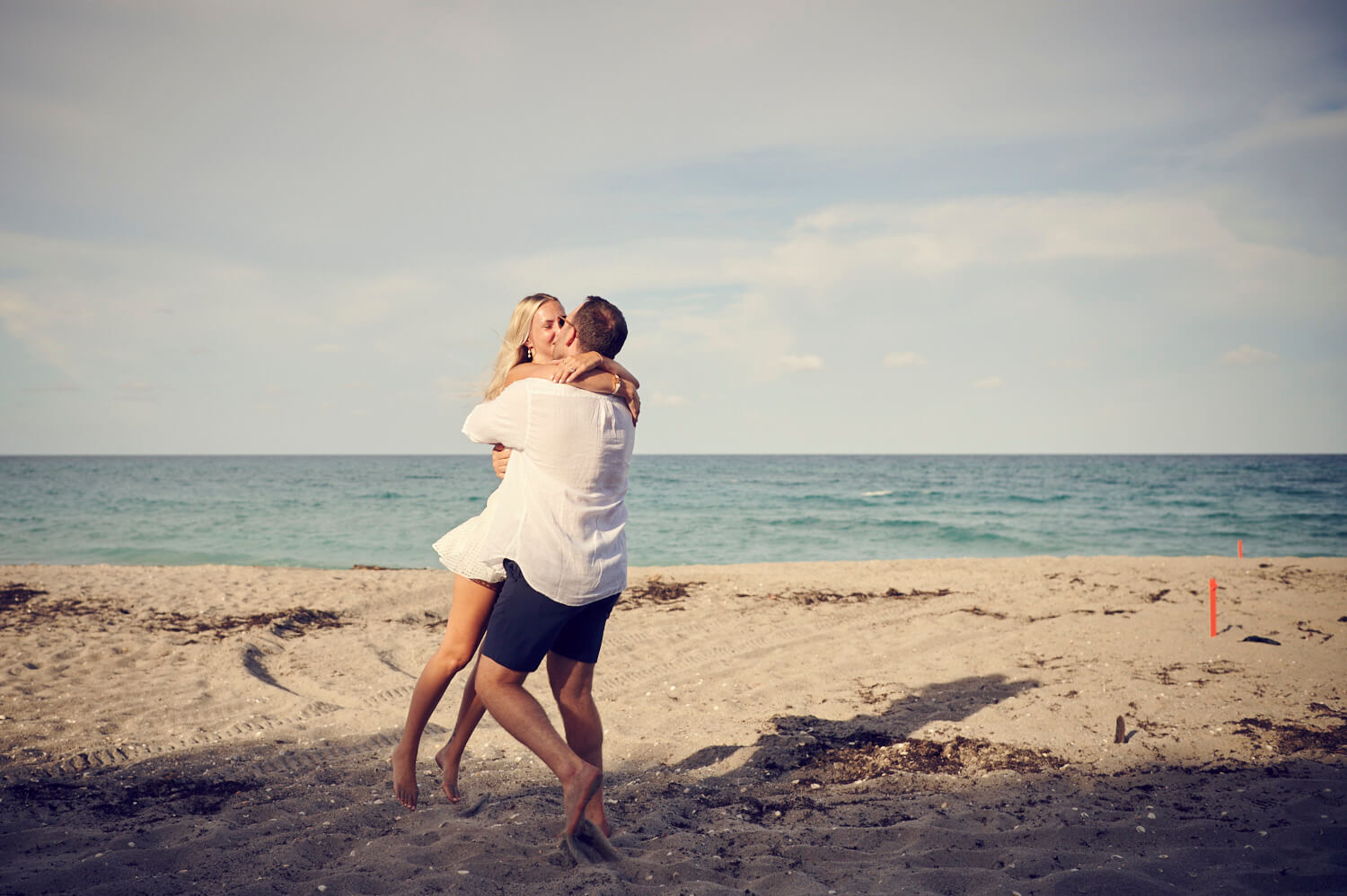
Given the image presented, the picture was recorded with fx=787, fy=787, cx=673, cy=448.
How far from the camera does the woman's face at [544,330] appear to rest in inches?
127

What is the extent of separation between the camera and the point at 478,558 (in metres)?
3.08

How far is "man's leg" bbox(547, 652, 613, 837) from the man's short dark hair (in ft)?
4.19

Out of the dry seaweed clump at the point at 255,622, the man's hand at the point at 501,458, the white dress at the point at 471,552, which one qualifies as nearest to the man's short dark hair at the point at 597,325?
the man's hand at the point at 501,458

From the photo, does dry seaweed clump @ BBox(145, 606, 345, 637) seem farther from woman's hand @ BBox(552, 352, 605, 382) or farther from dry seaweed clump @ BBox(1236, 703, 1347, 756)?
dry seaweed clump @ BBox(1236, 703, 1347, 756)

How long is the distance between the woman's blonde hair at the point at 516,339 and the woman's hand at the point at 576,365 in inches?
11.5

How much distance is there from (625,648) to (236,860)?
4634mm

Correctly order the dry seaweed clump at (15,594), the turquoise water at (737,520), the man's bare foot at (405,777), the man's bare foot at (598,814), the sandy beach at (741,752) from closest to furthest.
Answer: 1. the sandy beach at (741,752)
2. the man's bare foot at (598,814)
3. the man's bare foot at (405,777)
4. the dry seaweed clump at (15,594)
5. the turquoise water at (737,520)

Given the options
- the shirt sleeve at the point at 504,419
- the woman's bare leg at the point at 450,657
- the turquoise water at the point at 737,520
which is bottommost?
the turquoise water at the point at 737,520

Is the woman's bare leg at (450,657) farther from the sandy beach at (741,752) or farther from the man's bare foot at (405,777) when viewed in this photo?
the sandy beach at (741,752)

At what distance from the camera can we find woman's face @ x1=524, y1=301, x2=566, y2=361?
3232mm

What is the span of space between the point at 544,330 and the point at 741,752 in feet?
9.34

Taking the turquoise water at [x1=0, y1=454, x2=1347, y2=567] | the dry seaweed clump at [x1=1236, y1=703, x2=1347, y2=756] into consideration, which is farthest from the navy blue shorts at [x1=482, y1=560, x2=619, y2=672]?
the turquoise water at [x1=0, y1=454, x2=1347, y2=567]

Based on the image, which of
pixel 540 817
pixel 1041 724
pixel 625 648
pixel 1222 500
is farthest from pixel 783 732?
pixel 1222 500

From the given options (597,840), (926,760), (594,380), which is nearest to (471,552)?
(594,380)
